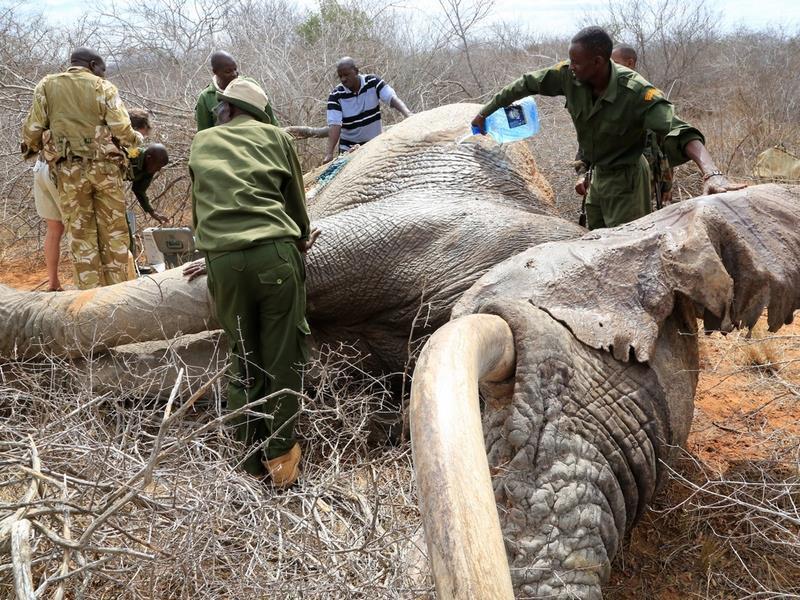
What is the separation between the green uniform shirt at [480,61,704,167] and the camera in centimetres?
394

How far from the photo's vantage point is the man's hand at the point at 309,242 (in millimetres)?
3746

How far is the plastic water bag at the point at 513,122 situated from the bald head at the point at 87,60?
284cm

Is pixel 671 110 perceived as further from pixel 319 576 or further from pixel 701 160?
pixel 319 576

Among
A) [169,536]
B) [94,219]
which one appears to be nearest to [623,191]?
[169,536]

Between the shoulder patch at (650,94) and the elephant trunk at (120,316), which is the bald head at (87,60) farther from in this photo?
the shoulder patch at (650,94)

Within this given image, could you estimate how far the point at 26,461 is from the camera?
2.31m

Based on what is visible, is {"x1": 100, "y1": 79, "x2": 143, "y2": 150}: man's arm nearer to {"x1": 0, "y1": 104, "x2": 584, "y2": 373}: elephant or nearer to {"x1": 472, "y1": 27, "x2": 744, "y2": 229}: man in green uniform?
{"x1": 0, "y1": 104, "x2": 584, "y2": 373}: elephant

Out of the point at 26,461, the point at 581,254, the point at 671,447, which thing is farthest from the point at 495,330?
the point at 26,461

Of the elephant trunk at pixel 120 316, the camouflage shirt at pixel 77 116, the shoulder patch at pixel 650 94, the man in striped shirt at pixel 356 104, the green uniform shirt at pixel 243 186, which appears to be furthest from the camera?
the man in striped shirt at pixel 356 104

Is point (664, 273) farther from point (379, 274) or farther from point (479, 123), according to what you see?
point (479, 123)

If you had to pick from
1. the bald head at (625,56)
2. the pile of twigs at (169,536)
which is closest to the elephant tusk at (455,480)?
the pile of twigs at (169,536)

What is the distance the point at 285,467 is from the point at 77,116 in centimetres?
319

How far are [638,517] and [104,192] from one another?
177 inches

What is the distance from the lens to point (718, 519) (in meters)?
3.04
